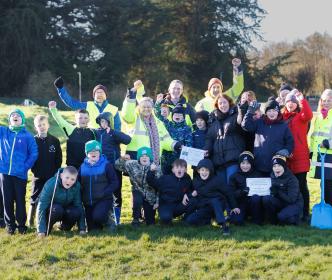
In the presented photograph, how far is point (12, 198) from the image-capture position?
7223mm

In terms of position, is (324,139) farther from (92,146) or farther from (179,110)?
(92,146)

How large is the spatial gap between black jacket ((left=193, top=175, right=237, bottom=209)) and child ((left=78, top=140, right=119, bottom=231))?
1.19 meters

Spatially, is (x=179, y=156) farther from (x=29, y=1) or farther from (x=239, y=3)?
(x=239, y=3)

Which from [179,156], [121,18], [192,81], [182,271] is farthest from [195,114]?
[192,81]

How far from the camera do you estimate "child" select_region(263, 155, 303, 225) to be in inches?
287

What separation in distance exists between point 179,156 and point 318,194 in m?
3.44

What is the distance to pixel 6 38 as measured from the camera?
37188mm

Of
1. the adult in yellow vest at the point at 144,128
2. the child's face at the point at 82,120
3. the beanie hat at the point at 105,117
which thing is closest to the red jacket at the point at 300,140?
the adult in yellow vest at the point at 144,128

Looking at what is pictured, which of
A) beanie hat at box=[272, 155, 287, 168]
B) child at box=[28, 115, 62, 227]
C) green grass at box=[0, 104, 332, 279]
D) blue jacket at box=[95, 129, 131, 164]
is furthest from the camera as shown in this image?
blue jacket at box=[95, 129, 131, 164]

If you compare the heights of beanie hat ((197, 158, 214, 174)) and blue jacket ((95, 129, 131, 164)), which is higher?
blue jacket ((95, 129, 131, 164))

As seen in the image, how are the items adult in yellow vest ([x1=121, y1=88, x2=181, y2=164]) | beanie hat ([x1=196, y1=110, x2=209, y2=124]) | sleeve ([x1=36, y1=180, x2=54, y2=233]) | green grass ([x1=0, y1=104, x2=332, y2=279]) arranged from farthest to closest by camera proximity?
beanie hat ([x1=196, y1=110, x2=209, y2=124]) → adult in yellow vest ([x1=121, y1=88, x2=181, y2=164]) → sleeve ([x1=36, y1=180, x2=54, y2=233]) → green grass ([x1=0, y1=104, x2=332, y2=279])

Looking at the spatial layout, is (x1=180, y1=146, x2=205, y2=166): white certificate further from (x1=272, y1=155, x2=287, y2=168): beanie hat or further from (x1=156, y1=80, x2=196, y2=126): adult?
(x1=272, y1=155, x2=287, y2=168): beanie hat

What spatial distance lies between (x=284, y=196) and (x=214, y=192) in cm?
97

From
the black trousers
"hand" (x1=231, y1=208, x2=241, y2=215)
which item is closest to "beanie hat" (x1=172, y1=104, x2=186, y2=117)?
"hand" (x1=231, y1=208, x2=241, y2=215)
